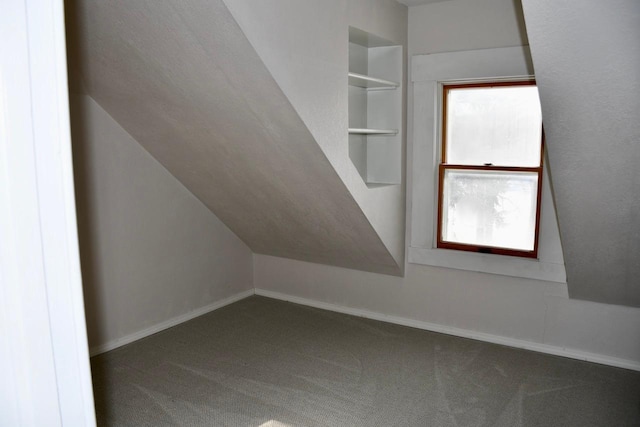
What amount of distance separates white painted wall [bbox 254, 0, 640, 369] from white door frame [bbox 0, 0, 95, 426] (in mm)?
3612

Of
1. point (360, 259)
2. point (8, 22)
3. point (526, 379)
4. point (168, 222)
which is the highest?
point (8, 22)

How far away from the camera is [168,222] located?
4383 mm

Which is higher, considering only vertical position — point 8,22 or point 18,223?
point 8,22

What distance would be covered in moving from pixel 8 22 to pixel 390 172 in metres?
3.76

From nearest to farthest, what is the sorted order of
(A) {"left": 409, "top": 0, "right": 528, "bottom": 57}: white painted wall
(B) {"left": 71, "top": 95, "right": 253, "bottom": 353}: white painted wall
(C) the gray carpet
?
(C) the gray carpet
(A) {"left": 409, "top": 0, "right": 528, "bottom": 57}: white painted wall
(B) {"left": 71, "top": 95, "right": 253, "bottom": 353}: white painted wall

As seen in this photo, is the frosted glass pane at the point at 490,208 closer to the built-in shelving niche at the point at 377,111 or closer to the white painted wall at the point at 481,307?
the white painted wall at the point at 481,307

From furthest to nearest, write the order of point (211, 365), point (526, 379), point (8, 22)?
1. point (211, 365)
2. point (526, 379)
3. point (8, 22)

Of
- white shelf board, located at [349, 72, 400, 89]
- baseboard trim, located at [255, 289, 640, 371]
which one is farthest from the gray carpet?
white shelf board, located at [349, 72, 400, 89]

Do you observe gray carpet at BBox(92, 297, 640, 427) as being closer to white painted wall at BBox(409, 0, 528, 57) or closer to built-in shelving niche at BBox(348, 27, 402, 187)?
built-in shelving niche at BBox(348, 27, 402, 187)

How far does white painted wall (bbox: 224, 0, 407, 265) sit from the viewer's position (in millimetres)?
2621

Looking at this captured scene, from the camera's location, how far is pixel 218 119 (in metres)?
3.22

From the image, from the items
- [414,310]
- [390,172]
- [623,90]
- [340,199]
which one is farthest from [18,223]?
[414,310]

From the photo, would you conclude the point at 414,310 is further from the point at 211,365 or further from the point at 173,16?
the point at 173,16

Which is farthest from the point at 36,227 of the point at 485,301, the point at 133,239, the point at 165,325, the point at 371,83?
the point at 165,325
